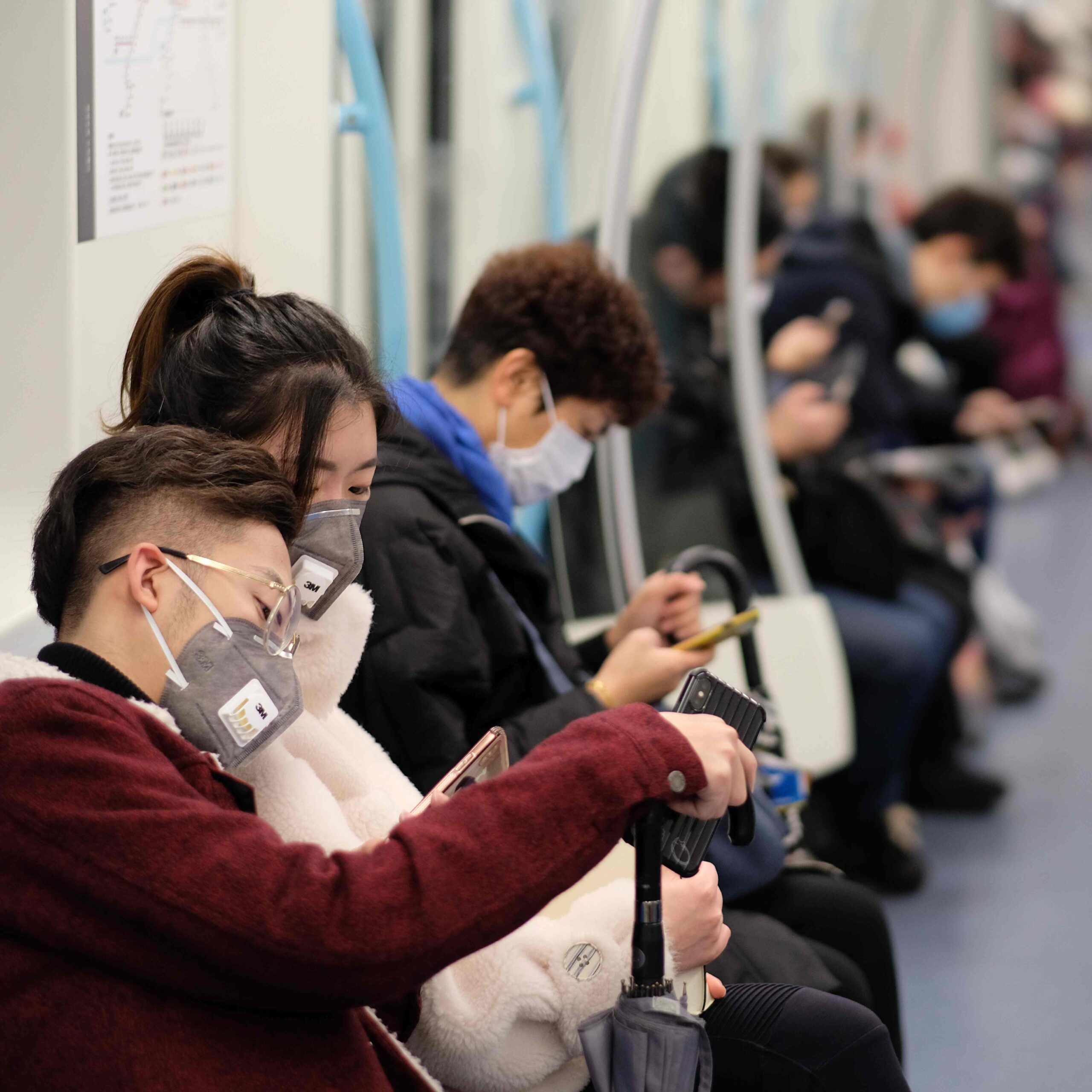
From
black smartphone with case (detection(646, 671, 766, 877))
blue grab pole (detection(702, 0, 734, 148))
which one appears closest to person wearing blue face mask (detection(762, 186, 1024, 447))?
blue grab pole (detection(702, 0, 734, 148))

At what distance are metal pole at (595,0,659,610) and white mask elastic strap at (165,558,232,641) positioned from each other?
197 centimetres

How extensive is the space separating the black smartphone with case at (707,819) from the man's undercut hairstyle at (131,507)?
0.48 metres

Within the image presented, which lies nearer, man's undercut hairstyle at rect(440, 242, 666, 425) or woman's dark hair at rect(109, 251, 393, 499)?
woman's dark hair at rect(109, 251, 393, 499)

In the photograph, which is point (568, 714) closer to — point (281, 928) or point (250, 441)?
point (250, 441)

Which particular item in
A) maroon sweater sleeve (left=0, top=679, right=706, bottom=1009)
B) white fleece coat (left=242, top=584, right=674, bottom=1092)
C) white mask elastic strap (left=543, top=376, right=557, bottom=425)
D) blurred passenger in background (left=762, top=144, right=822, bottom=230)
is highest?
blurred passenger in background (left=762, top=144, right=822, bottom=230)

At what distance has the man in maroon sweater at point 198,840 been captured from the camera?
1.04 m

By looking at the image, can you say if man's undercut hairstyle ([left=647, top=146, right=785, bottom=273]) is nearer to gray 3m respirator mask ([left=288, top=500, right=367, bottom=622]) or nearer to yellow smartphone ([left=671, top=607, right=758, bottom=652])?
yellow smartphone ([left=671, top=607, right=758, bottom=652])

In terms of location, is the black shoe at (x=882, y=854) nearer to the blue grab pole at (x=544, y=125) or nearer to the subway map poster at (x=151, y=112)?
the blue grab pole at (x=544, y=125)

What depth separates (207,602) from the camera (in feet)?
4.07

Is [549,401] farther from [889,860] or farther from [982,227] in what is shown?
[982,227]

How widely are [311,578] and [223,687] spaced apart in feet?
1.07

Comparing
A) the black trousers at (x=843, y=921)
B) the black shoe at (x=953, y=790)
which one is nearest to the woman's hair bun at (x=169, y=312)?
the black trousers at (x=843, y=921)

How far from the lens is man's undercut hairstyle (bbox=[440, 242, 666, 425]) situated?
2271 millimetres

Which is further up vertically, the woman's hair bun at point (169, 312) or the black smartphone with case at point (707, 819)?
the woman's hair bun at point (169, 312)
